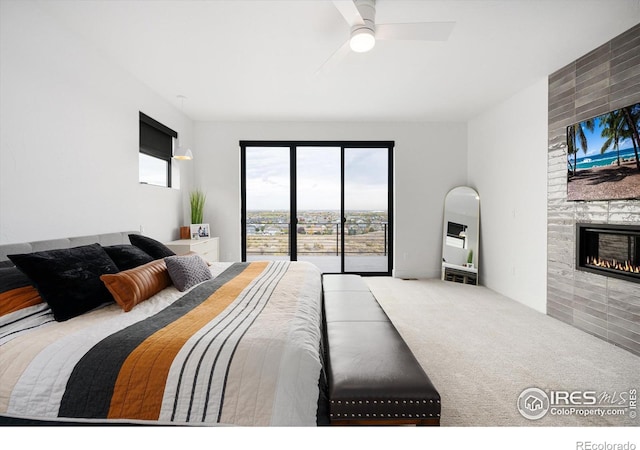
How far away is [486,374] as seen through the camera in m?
2.26

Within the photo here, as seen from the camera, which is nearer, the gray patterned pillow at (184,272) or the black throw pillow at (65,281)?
the black throw pillow at (65,281)

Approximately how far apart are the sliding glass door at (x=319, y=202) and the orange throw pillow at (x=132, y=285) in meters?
3.46

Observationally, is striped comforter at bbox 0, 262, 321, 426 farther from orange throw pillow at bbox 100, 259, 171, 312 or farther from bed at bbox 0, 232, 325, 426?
orange throw pillow at bbox 100, 259, 171, 312

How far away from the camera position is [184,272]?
2357 mm

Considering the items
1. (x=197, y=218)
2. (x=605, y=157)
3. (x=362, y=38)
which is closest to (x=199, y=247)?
(x=197, y=218)

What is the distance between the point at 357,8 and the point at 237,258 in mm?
4227

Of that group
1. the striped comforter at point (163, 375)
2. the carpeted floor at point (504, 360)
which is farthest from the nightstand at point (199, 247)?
the striped comforter at point (163, 375)

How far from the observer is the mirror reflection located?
5133mm

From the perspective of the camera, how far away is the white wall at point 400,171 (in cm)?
550

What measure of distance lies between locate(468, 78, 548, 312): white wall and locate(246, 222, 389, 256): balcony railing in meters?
1.69

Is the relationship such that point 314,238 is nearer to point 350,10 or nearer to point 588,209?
point 588,209

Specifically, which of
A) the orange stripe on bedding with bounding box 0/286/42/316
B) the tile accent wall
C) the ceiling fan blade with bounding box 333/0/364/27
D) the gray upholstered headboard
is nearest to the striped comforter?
the orange stripe on bedding with bounding box 0/286/42/316

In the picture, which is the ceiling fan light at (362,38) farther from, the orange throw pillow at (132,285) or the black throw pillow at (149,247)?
the black throw pillow at (149,247)
